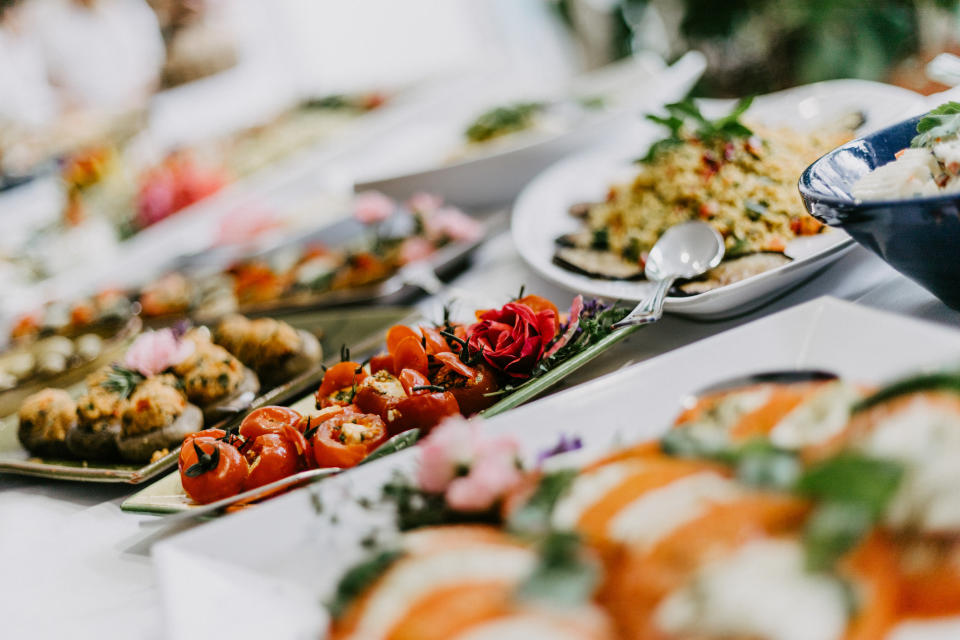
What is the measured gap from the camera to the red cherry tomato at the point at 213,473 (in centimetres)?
101

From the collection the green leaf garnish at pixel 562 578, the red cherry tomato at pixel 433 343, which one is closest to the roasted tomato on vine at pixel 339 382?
the red cherry tomato at pixel 433 343

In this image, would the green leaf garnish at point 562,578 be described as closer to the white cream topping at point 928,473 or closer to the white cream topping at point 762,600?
the white cream topping at point 762,600

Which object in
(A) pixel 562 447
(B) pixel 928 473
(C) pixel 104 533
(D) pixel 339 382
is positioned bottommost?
(C) pixel 104 533

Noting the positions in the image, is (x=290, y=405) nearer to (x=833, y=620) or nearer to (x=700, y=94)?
(x=833, y=620)

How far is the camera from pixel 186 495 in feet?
3.53

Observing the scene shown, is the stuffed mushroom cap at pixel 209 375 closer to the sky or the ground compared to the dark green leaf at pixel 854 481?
closer to the ground

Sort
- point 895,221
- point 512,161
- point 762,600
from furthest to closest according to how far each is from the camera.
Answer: point 512,161 → point 895,221 → point 762,600

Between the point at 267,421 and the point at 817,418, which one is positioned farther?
the point at 267,421

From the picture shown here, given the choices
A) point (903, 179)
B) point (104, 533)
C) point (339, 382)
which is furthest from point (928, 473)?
point (104, 533)

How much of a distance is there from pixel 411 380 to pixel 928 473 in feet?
2.18

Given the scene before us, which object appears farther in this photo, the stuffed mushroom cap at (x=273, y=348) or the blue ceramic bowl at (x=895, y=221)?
the stuffed mushroom cap at (x=273, y=348)

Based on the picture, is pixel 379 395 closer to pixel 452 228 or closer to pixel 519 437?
pixel 519 437

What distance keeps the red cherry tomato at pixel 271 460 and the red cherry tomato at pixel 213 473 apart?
0.6 inches

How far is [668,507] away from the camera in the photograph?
581 mm
